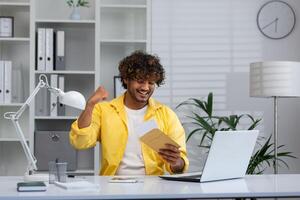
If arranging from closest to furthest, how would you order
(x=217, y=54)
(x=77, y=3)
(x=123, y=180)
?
(x=123, y=180)
(x=77, y=3)
(x=217, y=54)

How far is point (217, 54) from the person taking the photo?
479 cm

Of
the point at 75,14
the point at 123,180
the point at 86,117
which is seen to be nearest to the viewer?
the point at 123,180

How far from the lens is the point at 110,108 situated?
3102mm

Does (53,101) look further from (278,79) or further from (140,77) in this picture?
(278,79)

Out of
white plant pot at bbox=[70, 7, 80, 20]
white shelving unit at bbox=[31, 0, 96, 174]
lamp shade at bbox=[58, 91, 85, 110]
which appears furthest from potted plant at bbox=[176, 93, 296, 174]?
lamp shade at bbox=[58, 91, 85, 110]

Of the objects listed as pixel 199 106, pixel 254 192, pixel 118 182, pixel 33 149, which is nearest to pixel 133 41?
pixel 199 106

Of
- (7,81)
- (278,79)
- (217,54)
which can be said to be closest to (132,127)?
(278,79)

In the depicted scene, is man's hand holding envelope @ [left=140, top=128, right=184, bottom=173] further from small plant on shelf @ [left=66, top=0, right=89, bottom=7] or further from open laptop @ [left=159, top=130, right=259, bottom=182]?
small plant on shelf @ [left=66, top=0, right=89, bottom=7]

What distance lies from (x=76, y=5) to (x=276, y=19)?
5.37 ft

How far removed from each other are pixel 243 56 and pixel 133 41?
94 cm

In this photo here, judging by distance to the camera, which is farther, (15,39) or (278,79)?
(15,39)

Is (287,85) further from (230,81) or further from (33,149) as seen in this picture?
(33,149)

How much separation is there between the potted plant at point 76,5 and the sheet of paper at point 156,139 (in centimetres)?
203

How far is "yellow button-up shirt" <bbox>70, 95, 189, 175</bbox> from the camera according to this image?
9.75 ft
